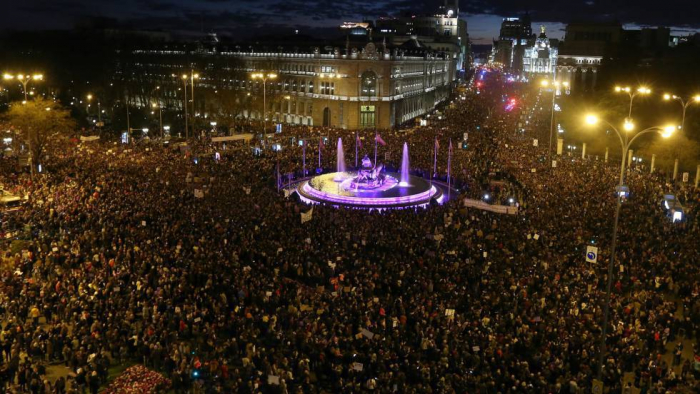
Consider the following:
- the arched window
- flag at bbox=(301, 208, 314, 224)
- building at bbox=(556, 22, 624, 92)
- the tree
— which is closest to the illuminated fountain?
flag at bbox=(301, 208, 314, 224)

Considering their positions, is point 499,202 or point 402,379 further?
point 499,202

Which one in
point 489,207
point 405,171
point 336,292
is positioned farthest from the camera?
point 405,171

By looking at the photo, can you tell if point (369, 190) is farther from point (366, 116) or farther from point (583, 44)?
point (583, 44)

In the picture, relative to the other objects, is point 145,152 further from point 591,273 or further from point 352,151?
point 591,273

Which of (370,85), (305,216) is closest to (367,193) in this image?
(305,216)

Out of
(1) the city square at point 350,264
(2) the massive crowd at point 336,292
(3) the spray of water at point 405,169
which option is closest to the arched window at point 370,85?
(1) the city square at point 350,264

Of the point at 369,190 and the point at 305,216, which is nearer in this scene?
the point at 305,216

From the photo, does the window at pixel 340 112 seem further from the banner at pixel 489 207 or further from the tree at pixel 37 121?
the banner at pixel 489 207

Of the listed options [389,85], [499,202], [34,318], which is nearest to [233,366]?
[34,318]

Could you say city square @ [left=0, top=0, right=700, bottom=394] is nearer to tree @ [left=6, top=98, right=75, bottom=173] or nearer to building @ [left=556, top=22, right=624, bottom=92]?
tree @ [left=6, top=98, right=75, bottom=173]
